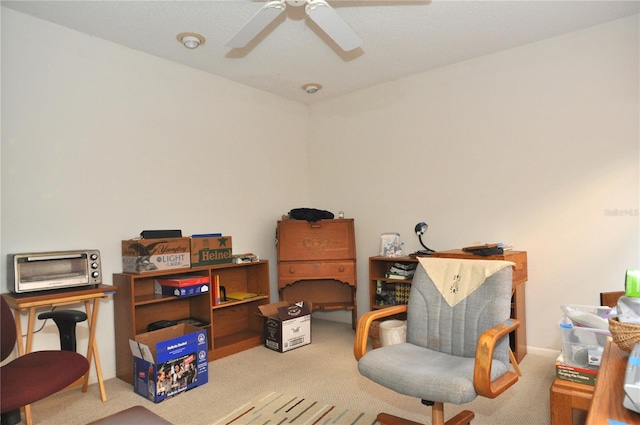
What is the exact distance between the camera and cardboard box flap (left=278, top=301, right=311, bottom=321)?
11.8 feet

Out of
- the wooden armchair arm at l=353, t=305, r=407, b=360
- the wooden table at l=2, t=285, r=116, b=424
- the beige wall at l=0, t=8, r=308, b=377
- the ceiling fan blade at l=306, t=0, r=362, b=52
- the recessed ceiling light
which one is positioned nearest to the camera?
the wooden armchair arm at l=353, t=305, r=407, b=360

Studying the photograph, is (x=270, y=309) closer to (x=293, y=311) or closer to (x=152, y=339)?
(x=293, y=311)

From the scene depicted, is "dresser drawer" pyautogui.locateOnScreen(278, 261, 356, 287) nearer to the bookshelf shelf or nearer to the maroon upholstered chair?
the bookshelf shelf

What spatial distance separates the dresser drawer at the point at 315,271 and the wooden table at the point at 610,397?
3.01m

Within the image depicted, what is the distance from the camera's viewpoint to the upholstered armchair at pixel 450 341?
63.7 inches

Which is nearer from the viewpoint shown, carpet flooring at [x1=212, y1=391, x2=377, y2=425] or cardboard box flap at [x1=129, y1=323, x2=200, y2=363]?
carpet flooring at [x1=212, y1=391, x2=377, y2=425]

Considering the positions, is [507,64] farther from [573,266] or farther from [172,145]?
[172,145]

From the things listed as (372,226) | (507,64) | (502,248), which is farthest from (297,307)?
(507,64)

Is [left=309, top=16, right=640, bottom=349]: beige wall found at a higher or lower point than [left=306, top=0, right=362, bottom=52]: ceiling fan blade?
lower

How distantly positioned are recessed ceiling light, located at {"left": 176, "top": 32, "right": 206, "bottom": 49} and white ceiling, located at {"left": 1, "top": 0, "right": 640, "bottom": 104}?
0.04 m

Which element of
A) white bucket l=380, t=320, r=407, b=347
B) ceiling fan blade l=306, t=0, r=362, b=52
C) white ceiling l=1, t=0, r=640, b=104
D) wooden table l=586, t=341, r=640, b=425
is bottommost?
white bucket l=380, t=320, r=407, b=347

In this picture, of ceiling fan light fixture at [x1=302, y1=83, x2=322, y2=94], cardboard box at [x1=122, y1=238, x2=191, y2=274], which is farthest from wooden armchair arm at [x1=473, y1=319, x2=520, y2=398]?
ceiling fan light fixture at [x1=302, y1=83, x2=322, y2=94]

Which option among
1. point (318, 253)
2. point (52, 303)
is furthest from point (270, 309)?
point (52, 303)

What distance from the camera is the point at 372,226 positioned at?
4367mm
